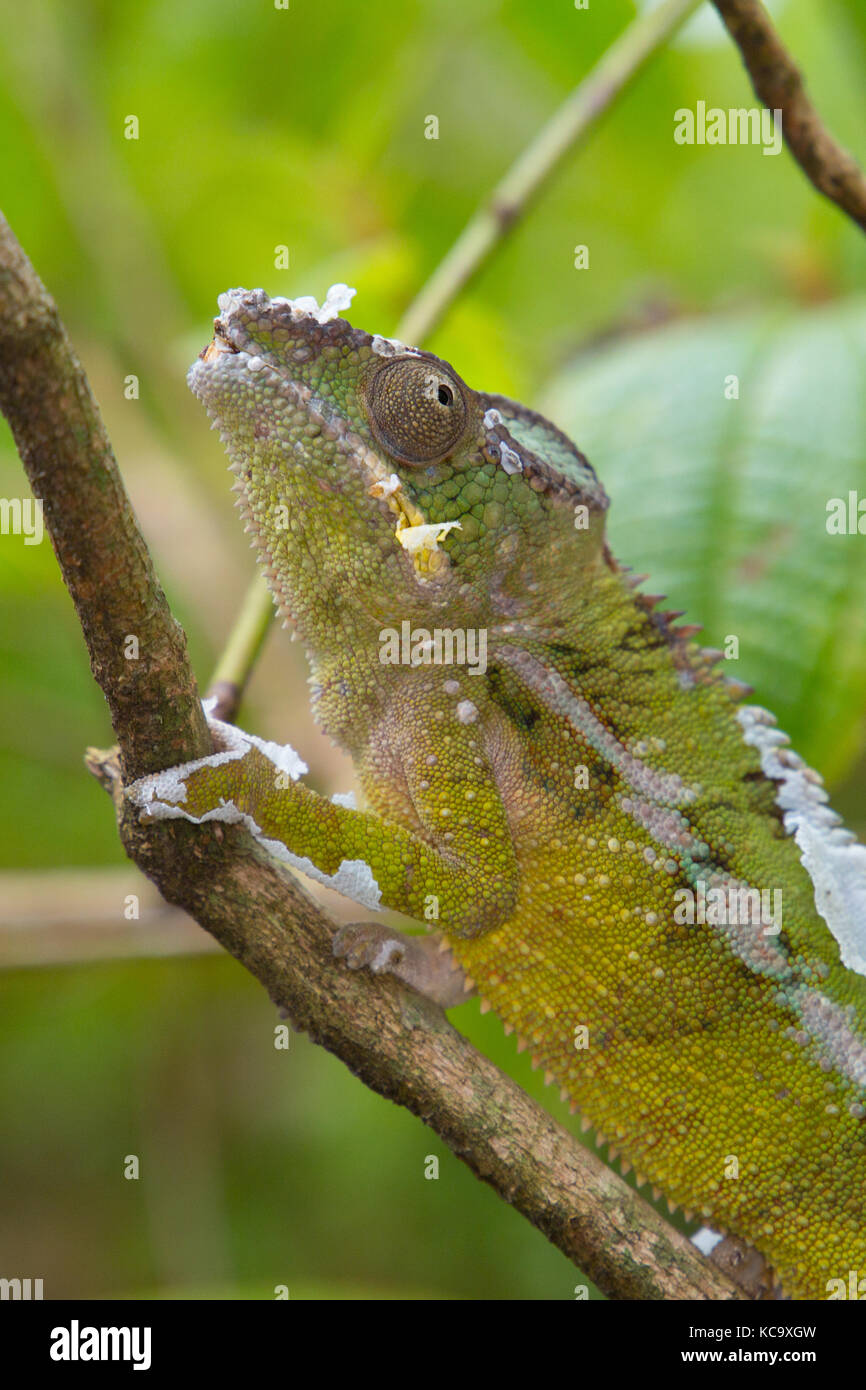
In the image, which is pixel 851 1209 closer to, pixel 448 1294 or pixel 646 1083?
pixel 646 1083

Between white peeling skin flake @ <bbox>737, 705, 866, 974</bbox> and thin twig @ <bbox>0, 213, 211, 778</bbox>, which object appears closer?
thin twig @ <bbox>0, 213, 211, 778</bbox>

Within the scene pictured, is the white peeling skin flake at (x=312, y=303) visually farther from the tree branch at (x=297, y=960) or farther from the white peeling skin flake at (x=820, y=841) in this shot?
the white peeling skin flake at (x=820, y=841)

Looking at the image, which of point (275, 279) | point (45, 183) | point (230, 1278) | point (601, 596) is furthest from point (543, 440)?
point (230, 1278)

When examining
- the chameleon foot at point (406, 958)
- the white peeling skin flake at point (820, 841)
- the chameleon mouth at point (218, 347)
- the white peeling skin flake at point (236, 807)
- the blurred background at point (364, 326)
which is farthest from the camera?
the blurred background at point (364, 326)

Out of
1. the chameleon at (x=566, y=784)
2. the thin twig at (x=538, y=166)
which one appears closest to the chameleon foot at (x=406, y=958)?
the chameleon at (x=566, y=784)
